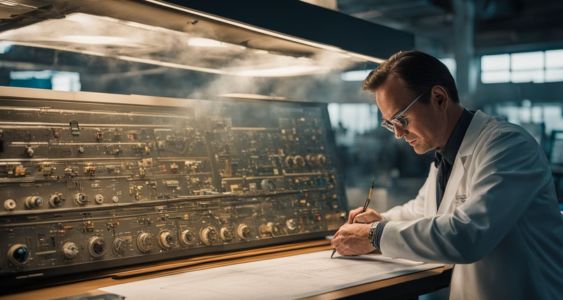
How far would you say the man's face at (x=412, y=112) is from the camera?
194 cm

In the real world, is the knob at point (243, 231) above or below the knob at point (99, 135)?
below

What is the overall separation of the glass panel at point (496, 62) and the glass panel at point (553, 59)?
849 millimetres

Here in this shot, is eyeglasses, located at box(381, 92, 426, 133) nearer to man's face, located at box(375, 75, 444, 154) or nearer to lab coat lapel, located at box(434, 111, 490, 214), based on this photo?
man's face, located at box(375, 75, 444, 154)

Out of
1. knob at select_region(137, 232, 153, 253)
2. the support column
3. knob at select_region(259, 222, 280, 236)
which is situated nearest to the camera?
knob at select_region(137, 232, 153, 253)

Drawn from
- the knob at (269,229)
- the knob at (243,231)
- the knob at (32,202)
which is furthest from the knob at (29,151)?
the knob at (269,229)

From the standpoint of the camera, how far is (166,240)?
193cm

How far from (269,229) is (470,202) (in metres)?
0.87

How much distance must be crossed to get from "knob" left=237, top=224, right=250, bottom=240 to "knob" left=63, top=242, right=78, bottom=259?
65 cm

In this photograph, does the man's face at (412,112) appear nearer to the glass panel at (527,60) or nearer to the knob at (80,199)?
the knob at (80,199)

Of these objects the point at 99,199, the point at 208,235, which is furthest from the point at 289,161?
the point at 99,199

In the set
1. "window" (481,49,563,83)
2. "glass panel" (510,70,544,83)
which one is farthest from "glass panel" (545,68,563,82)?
"glass panel" (510,70,544,83)

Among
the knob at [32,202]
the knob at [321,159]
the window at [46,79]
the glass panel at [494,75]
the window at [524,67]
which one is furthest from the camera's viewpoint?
the glass panel at [494,75]

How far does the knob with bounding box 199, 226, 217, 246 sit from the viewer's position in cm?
205

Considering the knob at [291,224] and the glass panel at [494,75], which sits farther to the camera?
the glass panel at [494,75]
